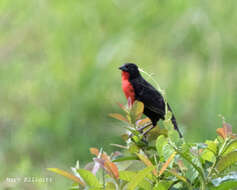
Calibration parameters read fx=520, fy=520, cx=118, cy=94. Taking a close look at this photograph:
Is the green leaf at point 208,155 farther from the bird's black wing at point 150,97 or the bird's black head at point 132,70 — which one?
the bird's black head at point 132,70

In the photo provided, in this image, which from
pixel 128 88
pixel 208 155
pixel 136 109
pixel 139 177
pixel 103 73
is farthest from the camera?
pixel 103 73

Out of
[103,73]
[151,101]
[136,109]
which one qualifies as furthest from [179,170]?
[103,73]

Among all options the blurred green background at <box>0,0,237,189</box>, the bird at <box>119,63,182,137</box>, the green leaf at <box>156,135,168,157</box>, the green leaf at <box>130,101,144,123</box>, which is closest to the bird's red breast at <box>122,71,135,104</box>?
the bird at <box>119,63,182,137</box>

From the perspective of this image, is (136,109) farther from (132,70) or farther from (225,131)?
(132,70)

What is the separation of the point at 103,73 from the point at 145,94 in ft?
6.71

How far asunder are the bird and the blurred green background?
1444 mm

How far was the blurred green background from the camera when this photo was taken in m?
3.86

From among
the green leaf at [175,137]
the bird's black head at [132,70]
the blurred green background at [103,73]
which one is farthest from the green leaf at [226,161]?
the blurred green background at [103,73]

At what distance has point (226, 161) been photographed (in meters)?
1.08

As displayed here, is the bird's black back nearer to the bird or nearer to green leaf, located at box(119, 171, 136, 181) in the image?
the bird

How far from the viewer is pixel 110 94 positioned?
4086 mm

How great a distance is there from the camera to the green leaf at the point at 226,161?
1057 mm

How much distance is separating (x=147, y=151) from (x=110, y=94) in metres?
2.73

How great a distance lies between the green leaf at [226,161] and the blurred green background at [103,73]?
251cm
